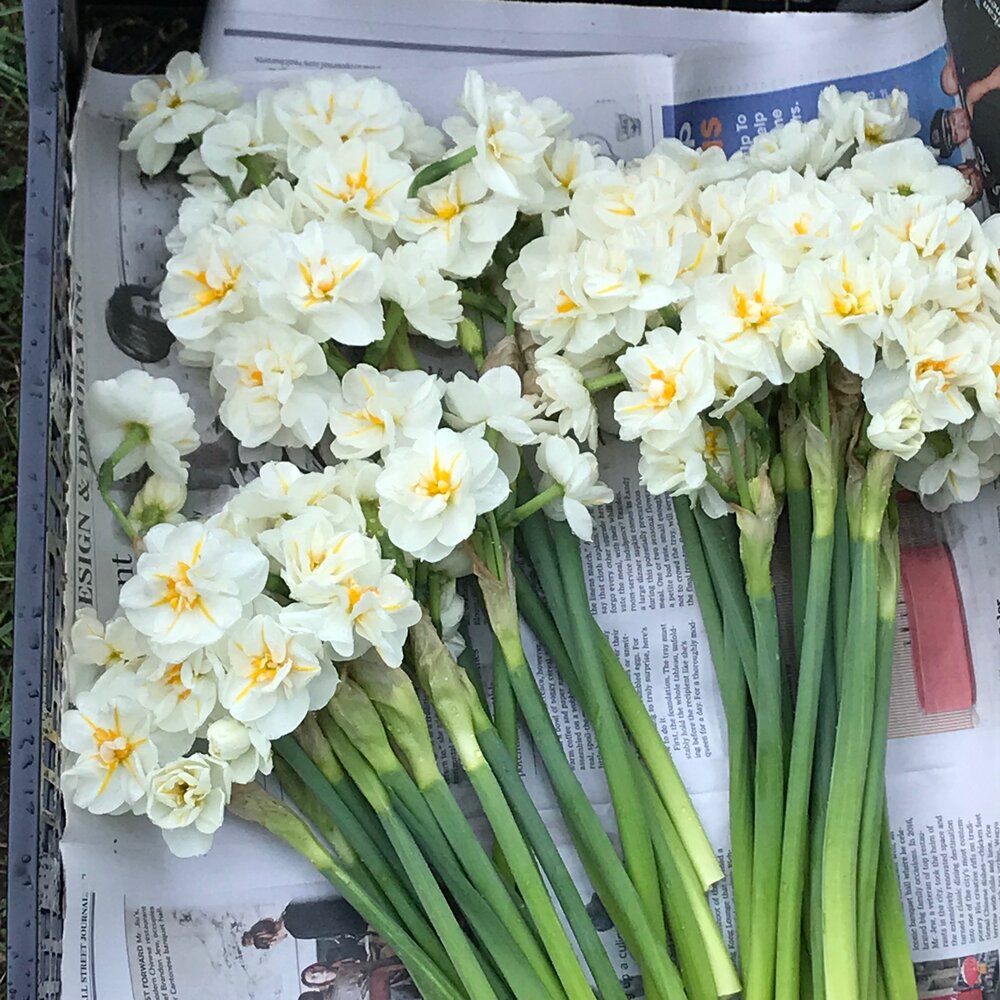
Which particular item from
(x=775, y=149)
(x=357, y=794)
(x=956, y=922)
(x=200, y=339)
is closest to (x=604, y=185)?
(x=775, y=149)

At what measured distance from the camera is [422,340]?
749 mm

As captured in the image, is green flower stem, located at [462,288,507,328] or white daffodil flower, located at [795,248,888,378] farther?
green flower stem, located at [462,288,507,328]

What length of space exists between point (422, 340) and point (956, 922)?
492 millimetres

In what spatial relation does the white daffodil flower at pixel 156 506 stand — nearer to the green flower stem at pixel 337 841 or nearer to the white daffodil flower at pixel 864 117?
the green flower stem at pixel 337 841

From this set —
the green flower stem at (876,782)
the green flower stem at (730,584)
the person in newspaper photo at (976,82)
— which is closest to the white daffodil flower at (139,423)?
the green flower stem at (730,584)

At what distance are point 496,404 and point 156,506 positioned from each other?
20 centimetres

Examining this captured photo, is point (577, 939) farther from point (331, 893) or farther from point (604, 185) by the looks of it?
point (604, 185)

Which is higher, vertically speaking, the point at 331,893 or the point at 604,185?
the point at 604,185

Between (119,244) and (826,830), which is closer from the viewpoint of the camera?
(826,830)

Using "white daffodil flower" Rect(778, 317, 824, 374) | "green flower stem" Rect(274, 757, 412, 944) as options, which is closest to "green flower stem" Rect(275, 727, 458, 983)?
"green flower stem" Rect(274, 757, 412, 944)

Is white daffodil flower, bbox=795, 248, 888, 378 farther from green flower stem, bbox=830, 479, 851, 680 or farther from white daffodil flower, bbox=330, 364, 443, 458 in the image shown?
white daffodil flower, bbox=330, 364, 443, 458

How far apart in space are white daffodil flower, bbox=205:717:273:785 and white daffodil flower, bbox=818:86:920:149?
498 millimetres

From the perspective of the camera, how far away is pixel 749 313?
613 mm

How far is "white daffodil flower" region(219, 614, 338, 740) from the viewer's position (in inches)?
22.1
